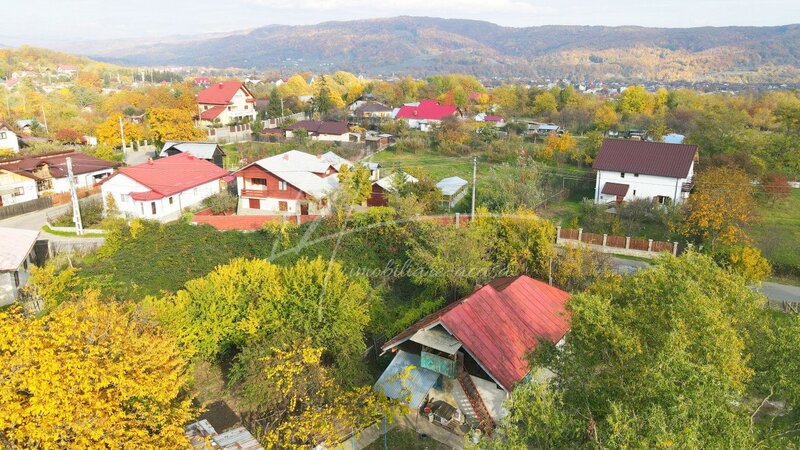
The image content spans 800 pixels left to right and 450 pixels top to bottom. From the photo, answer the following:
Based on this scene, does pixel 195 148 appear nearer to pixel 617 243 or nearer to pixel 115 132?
pixel 115 132

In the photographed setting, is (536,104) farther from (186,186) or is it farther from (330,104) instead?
(186,186)

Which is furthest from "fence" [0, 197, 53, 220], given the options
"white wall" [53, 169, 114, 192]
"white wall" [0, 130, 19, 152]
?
"white wall" [0, 130, 19, 152]

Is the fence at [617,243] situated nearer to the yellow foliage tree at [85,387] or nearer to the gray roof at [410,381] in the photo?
the gray roof at [410,381]

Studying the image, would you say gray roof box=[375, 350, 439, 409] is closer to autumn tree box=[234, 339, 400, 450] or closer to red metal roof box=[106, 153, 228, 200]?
autumn tree box=[234, 339, 400, 450]

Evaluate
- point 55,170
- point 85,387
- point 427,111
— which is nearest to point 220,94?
point 427,111

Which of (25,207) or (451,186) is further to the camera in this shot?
(451,186)
